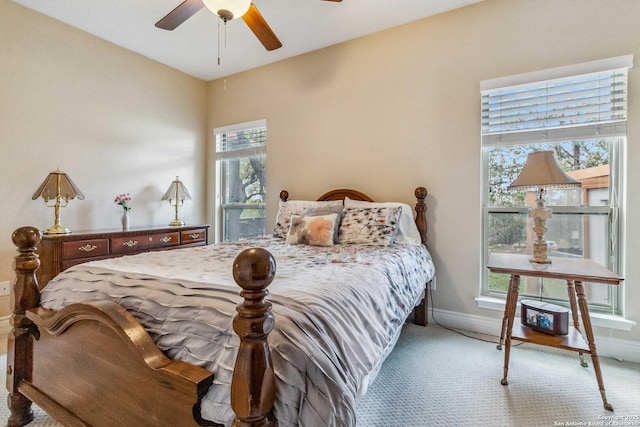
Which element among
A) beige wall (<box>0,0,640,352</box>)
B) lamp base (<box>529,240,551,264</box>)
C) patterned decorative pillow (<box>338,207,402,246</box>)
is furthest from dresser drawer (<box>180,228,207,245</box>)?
lamp base (<box>529,240,551,264</box>)

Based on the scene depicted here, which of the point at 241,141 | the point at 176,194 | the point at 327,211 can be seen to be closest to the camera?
the point at 327,211

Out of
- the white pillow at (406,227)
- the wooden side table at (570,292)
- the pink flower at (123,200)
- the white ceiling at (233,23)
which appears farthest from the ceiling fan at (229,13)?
the wooden side table at (570,292)

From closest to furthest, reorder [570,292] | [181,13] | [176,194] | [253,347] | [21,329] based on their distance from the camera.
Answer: [253,347]
[21,329]
[570,292]
[181,13]
[176,194]

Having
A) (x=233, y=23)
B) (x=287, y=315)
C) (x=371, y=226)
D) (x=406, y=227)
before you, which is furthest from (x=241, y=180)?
(x=287, y=315)

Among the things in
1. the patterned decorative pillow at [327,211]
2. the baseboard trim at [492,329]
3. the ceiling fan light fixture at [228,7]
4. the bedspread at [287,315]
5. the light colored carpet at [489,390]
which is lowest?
the light colored carpet at [489,390]

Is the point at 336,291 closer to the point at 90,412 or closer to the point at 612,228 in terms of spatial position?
the point at 90,412

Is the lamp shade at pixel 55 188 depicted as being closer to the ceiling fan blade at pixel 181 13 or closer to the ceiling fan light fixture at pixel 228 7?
the ceiling fan blade at pixel 181 13

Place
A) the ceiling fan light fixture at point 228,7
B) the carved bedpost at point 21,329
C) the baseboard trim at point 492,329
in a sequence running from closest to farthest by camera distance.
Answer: the carved bedpost at point 21,329
the ceiling fan light fixture at point 228,7
the baseboard trim at point 492,329

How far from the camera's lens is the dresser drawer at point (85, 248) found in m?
2.38

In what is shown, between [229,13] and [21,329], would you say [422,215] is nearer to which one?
[229,13]

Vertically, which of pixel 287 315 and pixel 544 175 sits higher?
pixel 544 175

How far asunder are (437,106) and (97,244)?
10.2 ft

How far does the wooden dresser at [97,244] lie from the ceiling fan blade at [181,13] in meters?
1.74

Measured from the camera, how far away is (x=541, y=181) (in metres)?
1.79
